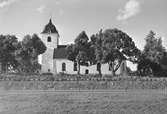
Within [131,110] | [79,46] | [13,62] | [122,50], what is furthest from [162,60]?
[131,110]

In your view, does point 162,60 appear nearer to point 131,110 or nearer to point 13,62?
point 13,62

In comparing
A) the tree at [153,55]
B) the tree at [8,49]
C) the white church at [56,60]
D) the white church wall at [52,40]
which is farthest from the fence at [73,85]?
the white church wall at [52,40]

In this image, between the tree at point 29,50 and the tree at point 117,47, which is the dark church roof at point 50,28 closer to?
the tree at point 29,50

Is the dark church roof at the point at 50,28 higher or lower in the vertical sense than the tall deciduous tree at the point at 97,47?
higher

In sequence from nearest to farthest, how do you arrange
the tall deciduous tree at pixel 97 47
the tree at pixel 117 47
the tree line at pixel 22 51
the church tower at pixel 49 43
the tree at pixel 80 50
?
the tree at pixel 117 47
the tall deciduous tree at pixel 97 47
the tree line at pixel 22 51
the tree at pixel 80 50
the church tower at pixel 49 43

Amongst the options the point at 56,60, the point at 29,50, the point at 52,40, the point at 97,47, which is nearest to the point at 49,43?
the point at 52,40

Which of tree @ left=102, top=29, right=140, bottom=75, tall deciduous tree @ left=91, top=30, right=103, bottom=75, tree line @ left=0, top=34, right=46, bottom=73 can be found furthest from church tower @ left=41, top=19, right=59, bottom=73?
tree @ left=102, top=29, right=140, bottom=75

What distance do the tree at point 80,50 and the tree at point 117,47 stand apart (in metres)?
5.40

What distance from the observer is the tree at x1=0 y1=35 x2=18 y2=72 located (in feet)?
204

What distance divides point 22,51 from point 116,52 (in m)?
22.9

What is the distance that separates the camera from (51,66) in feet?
254

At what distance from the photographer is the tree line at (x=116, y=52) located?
188 feet

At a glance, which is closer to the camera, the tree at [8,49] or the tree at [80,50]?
the tree at [80,50]

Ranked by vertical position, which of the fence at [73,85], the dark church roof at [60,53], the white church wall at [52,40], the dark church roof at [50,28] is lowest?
the fence at [73,85]
